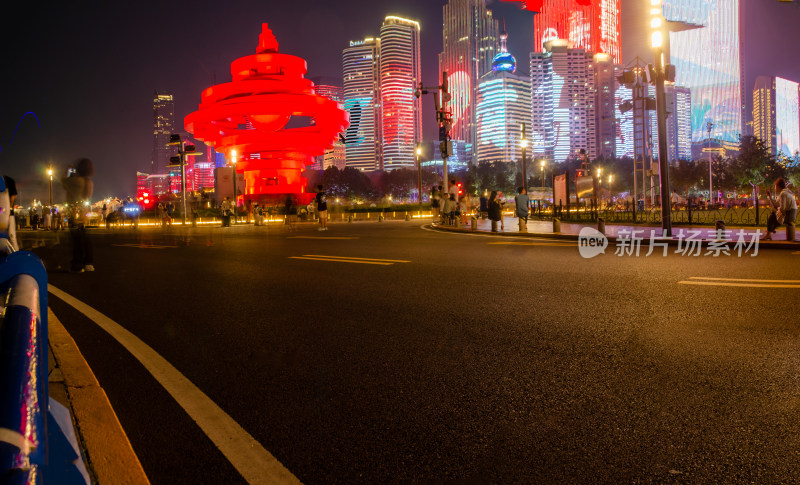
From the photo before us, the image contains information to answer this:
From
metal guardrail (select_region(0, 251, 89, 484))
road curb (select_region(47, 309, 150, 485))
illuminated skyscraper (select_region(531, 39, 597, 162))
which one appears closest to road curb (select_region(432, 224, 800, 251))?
road curb (select_region(47, 309, 150, 485))

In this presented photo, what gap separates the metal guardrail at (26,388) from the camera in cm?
117

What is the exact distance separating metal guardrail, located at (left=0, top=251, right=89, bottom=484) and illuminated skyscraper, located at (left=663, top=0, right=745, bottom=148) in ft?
574

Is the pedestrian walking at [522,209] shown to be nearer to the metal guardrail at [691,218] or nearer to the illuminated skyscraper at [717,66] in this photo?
the metal guardrail at [691,218]

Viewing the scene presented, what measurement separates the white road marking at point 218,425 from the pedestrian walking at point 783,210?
583 inches

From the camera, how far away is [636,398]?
10.4ft

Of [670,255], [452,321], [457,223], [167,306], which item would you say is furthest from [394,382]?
[457,223]

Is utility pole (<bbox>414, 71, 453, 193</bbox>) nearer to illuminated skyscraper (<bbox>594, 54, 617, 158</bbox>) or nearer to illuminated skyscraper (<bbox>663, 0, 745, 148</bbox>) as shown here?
illuminated skyscraper (<bbox>594, 54, 617, 158</bbox>)

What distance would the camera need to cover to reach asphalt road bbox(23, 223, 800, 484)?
247 centimetres

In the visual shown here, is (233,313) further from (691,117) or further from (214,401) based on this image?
(691,117)

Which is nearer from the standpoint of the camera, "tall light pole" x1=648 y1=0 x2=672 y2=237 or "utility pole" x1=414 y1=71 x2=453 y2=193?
"tall light pole" x1=648 y1=0 x2=672 y2=237

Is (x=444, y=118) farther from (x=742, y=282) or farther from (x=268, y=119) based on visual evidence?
(x=268, y=119)

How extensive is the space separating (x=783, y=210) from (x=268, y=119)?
66481 millimetres

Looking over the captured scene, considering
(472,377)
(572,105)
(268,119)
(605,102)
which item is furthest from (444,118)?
(572,105)

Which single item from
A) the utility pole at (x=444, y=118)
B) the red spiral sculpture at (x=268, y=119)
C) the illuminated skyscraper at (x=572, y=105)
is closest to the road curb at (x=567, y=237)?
the utility pole at (x=444, y=118)
